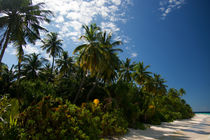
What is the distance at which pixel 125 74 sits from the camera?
28812mm

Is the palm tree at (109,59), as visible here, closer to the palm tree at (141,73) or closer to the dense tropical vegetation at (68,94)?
the dense tropical vegetation at (68,94)

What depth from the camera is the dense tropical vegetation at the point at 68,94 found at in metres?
4.04

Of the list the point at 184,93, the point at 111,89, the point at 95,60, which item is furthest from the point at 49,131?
the point at 184,93

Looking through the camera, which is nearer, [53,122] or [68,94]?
[53,122]

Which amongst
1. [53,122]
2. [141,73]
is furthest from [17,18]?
[141,73]

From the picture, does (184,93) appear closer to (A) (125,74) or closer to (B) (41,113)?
(A) (125,74)

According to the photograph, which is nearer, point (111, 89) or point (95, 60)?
point (111, 89)

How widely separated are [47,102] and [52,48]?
26.8 meters


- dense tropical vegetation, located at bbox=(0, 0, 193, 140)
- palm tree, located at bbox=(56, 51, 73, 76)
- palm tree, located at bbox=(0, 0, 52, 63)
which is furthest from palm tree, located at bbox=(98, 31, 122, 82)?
palm tree, located at bbox=(56, 51, 73, 76)

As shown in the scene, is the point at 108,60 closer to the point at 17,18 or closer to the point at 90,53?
the point at 90,53

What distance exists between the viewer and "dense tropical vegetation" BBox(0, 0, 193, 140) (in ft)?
13.2

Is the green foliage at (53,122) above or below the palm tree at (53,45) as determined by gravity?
below

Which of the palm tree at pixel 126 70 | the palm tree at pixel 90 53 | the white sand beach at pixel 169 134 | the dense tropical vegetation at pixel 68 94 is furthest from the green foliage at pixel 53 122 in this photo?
the palm tree at pixel 126 70

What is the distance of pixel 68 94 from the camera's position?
54.1 feet
